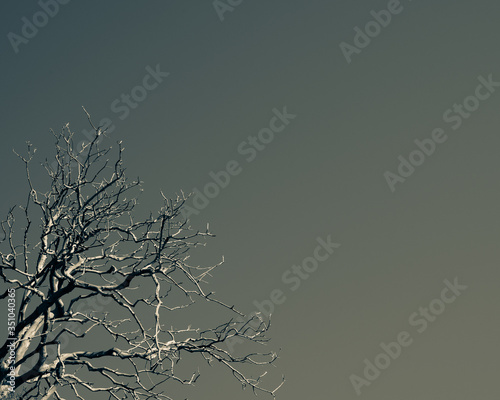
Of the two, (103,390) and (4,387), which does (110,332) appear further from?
(4,387)

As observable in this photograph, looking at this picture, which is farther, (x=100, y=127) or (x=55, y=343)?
(x=100, y=127)

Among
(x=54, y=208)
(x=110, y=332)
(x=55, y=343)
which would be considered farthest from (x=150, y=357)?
(x=54, y=208)

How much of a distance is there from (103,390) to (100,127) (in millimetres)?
3541

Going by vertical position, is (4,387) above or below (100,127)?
below

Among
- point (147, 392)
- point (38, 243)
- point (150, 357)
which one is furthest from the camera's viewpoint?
point (38, 243)

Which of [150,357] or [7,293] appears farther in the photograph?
[7,293]

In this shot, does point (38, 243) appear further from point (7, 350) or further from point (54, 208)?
point (7, 350)

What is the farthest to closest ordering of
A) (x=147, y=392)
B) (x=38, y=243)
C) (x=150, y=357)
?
(x=38, y=243)
(x=147, y=392)
(x=150, y=357)

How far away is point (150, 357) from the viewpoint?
757 cm

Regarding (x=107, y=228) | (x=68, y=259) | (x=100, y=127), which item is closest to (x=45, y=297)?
(x=68, y=259)

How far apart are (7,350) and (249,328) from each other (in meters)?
3.11

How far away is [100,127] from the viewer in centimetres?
871

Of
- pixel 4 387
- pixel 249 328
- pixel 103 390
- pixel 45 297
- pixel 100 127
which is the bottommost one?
pixel 249 328

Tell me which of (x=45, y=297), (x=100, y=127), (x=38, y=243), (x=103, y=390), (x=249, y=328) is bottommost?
(x=249, y=328)
